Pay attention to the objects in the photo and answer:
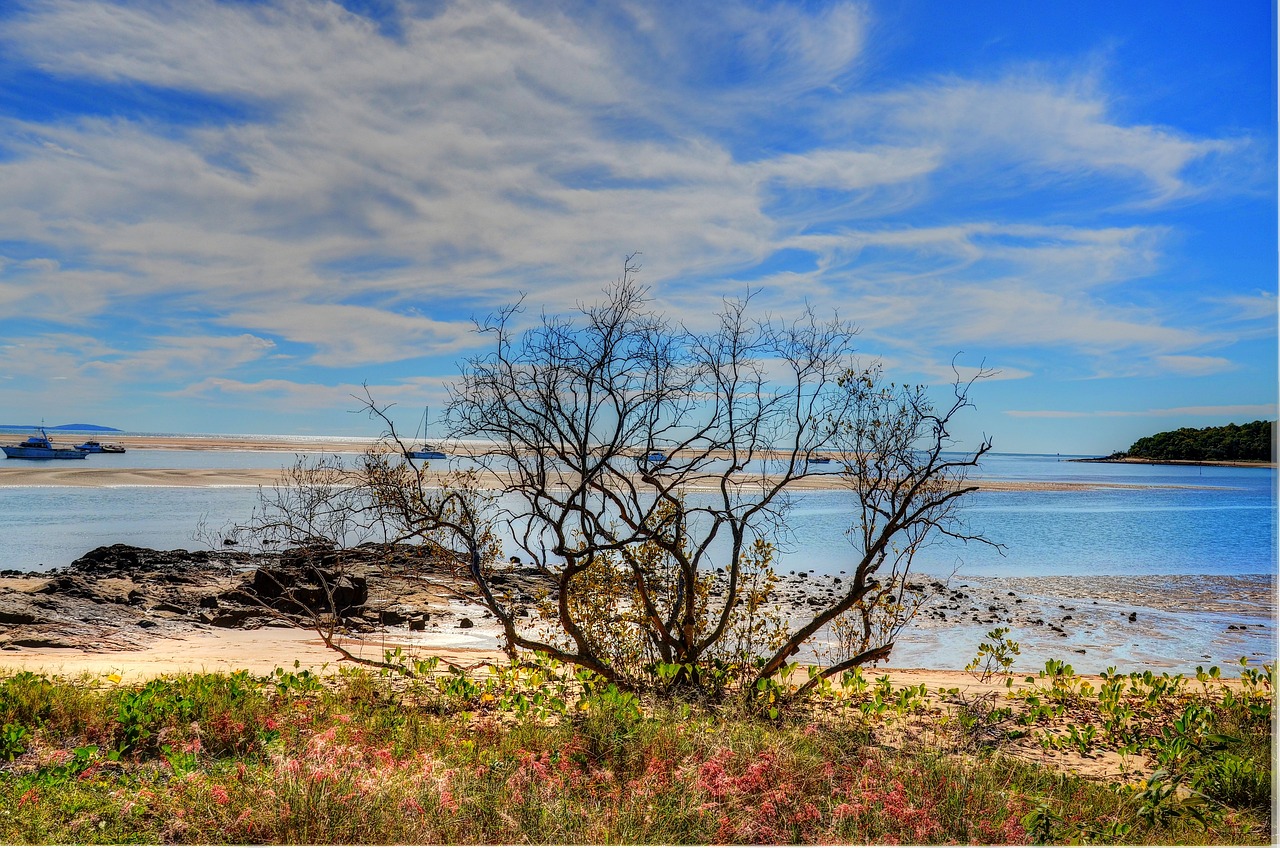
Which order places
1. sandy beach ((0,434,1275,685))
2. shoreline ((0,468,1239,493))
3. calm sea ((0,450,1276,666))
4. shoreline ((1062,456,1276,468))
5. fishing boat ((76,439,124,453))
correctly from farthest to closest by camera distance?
shoreline ((1062,456,1276,468)), fishing boat ((76,439,124,453)), shoreline ((0,468,1239,493)), calm sea ((0,450,1276,666)), sandy beach ((0,434,1275,685))

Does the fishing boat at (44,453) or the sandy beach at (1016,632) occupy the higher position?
the fishing boat at (44,453)

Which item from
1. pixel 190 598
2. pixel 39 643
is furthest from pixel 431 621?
pixel 39 643

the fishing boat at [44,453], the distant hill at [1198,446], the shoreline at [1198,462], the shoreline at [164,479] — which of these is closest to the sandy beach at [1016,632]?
the shoreline at [164,479]

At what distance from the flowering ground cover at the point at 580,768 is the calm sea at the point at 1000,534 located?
6.47 m

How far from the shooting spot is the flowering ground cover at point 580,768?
4.91 meters

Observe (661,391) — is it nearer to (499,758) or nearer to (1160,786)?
(499,758)

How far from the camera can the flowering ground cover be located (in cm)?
491

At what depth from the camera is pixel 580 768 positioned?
5984 mm

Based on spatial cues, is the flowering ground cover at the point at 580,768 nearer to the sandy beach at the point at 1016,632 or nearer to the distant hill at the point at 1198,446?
the sandy beach at the point at 1016,632

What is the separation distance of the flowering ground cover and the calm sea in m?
6.47

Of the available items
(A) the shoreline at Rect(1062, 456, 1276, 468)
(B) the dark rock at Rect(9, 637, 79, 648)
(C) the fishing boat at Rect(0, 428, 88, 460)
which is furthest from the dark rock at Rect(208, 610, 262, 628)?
(A) the shoreline at Rect(1062, 456, 1276, 468)

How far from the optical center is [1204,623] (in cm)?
1684

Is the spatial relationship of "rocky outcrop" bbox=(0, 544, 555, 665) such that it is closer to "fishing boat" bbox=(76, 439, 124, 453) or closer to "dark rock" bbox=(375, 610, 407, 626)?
"dark rock" bbox=(375, 610, 407, 626)

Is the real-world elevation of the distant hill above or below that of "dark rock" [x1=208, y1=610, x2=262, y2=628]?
above
